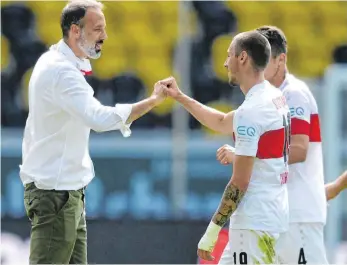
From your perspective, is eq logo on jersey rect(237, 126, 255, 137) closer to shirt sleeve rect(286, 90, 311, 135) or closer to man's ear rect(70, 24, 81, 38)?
shirt sleeve rect(286, 90, 311, 135)

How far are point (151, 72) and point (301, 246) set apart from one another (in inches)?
278

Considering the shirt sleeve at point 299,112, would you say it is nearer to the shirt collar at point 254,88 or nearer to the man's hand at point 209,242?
the shirt collar at point 254,88

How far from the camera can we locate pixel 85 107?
171 inches

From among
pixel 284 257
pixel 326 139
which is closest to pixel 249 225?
pixel 284 257

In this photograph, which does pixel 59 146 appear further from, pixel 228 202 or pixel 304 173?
pixel 304 173

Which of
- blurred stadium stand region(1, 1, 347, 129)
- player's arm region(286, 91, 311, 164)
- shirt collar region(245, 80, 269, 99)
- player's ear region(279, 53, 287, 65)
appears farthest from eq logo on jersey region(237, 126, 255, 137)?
blurred stadium stand region(1, 1, 347, 129)

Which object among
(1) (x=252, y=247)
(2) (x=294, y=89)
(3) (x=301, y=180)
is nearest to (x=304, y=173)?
(3) (x=301, y=180)

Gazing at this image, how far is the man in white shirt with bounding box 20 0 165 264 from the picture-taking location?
4391mm

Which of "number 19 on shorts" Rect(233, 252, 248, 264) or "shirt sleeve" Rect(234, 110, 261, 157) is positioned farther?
"number 19 on shorts" Rect(233, 252, 248, 264)

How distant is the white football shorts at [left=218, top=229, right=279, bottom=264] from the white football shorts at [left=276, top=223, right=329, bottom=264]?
0.73m

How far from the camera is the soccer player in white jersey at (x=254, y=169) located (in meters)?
4.11

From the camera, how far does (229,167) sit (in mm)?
10062

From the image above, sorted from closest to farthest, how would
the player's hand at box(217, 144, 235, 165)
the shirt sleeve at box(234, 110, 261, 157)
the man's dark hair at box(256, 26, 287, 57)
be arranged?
the shirt sleeve at box(234, 110, 261, 157), the player's hand at box(217, 144, 235, 165), the man's dark hair at box(256, 26, 287, 57)

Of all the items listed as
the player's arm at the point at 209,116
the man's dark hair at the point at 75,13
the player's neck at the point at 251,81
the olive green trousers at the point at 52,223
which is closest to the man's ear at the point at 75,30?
the man's dark hair at the point at 75,13
